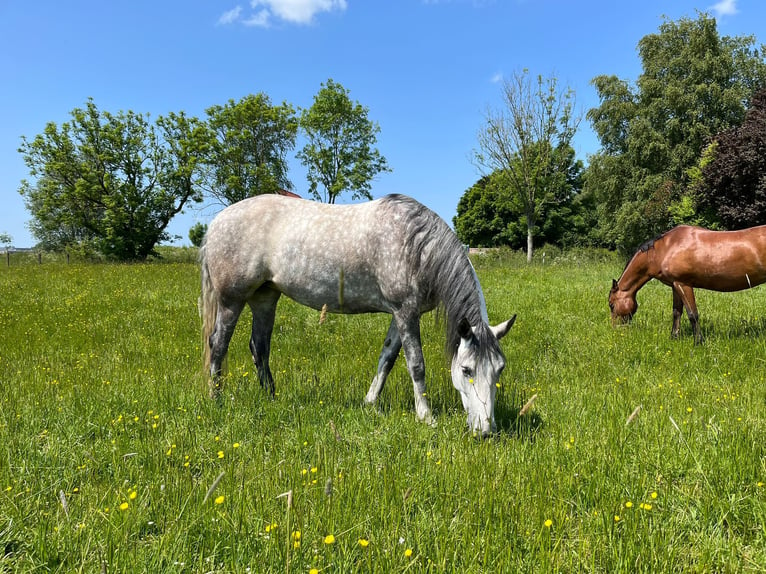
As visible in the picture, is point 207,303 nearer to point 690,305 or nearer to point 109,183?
point 690,305

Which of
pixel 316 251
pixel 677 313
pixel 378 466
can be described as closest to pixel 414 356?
pixel 378 466

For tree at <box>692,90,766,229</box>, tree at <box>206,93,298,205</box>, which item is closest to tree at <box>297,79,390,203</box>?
tree at <box>206,93,298,205</box>

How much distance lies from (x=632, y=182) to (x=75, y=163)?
4277 centimetres

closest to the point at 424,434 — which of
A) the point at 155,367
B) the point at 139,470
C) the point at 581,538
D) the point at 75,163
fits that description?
the point at 581,538

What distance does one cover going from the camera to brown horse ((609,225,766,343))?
690 cm

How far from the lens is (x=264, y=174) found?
40312mm

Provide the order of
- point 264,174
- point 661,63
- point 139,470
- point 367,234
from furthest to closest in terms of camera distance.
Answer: point 264,174
point 661,63
point 367,234
point 139,470

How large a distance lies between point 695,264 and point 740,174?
751 inches

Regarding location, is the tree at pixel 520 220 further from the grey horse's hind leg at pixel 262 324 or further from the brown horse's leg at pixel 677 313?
the grey horse's hind leg at pixel 262 324

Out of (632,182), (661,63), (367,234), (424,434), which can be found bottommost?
(424,434)

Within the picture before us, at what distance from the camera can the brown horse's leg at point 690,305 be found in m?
6.73

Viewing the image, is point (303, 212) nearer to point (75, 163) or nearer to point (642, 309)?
point (642, 309)

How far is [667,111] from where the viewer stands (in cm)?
3112

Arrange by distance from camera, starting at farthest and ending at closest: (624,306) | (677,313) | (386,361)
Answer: (624,306) < (677,313) < (386,361)
